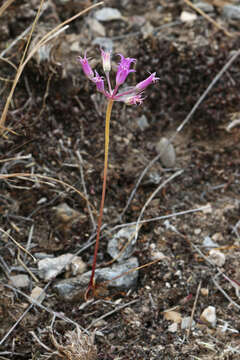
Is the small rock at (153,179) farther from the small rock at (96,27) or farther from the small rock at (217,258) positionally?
the small rock at (96,27)

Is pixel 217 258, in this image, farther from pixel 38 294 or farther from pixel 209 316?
pixel 38 294

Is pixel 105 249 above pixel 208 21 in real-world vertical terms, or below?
below

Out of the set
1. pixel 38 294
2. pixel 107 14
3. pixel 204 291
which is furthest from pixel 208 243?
pixel 107 14

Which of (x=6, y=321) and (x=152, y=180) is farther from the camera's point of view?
(x=152, y=180)

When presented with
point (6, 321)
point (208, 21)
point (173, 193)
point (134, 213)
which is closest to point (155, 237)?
point (134, 213)

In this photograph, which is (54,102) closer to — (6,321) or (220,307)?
(6,321)

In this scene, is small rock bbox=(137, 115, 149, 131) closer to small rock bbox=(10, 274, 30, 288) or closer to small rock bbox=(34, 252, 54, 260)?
small rock bbox=(34, 252, 54, 260)
